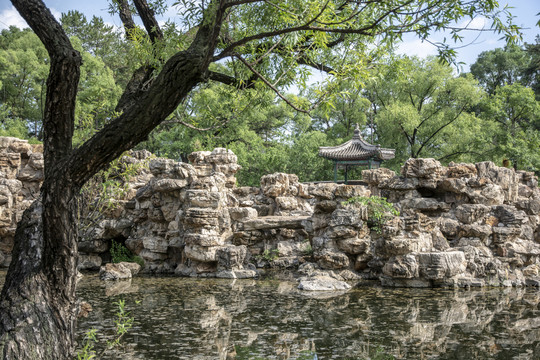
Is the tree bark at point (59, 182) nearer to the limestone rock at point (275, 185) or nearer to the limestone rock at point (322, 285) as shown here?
the limestone rock at point (322, 285)

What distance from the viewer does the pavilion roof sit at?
20.3 meters

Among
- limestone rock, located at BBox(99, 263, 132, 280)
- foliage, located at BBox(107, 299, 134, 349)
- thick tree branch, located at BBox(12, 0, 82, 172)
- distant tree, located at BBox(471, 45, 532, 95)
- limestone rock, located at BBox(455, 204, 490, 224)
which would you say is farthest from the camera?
distant tree, located at BBox(471, 45, 532, 95)

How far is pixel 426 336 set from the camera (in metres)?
6.16

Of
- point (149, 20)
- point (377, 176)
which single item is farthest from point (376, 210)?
point (149, 20)

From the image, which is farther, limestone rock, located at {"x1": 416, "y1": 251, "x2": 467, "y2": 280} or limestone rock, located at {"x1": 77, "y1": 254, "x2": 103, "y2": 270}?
limestone rock, located at {"x1": 77, "y1": 254, "x2": 103, "y2": 270}

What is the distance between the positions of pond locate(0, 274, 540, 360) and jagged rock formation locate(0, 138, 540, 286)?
0.92 metres

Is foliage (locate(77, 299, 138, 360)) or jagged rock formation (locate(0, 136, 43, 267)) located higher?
jagged rock formation (locate(0, 136, 43, 267))

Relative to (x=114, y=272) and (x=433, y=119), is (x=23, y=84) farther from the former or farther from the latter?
(x=433, y=119)

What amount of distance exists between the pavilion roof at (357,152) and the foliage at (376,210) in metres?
9.11

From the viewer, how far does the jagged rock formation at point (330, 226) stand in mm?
10414

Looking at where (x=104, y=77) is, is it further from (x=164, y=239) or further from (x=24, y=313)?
(x=24, y=313)

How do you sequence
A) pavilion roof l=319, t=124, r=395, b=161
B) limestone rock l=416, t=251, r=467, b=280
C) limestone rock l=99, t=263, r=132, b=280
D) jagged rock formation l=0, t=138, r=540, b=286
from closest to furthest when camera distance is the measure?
limestone rock l=416, t=251, r=467, b=280
jagged rock formation l=0, t=138, r=540, b=286
limestone rock l=99, t=263, r=132, b=280
pavilion roof l=319, t=124, r=395, b=161

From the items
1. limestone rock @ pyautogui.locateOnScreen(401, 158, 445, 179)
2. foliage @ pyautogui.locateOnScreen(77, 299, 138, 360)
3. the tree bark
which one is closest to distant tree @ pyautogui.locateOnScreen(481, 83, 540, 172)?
limestone rock @ pyautogui.locateOnScreen(401, 158, 445, 179)

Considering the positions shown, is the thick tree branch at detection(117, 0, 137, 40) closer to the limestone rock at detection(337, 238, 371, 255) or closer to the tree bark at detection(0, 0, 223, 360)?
the tree bark at detection(0, 0, 223, 360)
